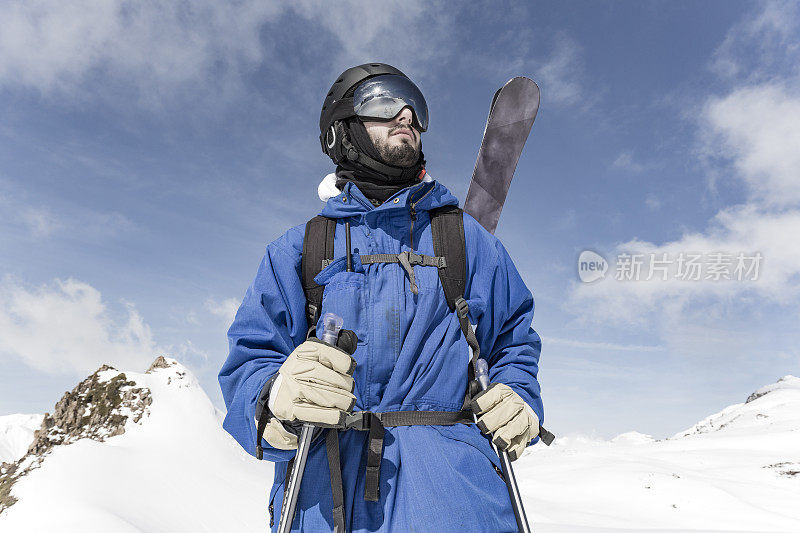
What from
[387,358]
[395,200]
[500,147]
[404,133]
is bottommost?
[387,358]

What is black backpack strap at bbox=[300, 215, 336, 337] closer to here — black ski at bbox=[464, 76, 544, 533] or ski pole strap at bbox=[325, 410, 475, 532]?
ski pole strap at bbox=[325, 410, 475, 532]

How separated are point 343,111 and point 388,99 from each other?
1.08 ft

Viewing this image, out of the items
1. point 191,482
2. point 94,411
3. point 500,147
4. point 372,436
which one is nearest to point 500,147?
point 500,147

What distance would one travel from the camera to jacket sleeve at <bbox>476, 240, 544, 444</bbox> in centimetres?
269


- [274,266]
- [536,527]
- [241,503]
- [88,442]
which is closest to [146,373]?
[88,442]

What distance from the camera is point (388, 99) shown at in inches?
118

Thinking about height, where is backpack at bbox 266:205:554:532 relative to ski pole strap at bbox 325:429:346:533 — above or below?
above

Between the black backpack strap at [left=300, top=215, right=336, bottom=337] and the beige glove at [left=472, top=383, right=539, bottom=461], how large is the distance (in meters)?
0.89

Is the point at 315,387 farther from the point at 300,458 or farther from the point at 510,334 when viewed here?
the point at 510,334

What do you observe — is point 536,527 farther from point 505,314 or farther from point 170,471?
point 505,314

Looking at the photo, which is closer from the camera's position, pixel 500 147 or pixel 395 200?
pixel 395 200

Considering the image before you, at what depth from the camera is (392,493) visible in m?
2.17

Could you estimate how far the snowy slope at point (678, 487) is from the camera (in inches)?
491

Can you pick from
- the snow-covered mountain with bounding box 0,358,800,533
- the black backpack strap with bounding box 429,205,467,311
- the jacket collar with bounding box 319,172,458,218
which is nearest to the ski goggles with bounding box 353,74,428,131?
the jacket collar with bounding box 319,172,458,218
